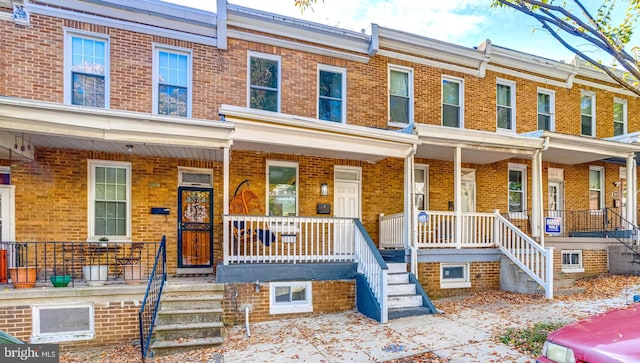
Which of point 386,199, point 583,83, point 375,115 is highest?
point 583,83

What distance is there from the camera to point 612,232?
11.8 m

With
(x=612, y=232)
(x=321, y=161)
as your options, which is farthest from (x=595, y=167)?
(x=321, y=161)

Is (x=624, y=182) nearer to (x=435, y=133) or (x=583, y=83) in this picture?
(x=583, y=83)

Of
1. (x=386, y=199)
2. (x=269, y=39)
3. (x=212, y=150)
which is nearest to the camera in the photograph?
(x=212, y=150)

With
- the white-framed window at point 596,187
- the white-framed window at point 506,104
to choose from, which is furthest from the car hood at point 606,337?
the white-framed window at point 596,187

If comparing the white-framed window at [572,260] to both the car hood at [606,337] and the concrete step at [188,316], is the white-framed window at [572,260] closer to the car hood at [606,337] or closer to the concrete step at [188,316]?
the car hood at [606,337]

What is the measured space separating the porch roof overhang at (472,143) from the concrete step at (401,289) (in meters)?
3.37

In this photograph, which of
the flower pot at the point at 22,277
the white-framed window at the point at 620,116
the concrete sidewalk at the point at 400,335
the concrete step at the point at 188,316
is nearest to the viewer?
the concrete sidewalk at the point at 400,335

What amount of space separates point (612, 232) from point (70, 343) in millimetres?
14437

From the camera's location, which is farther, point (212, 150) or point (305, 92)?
point (305, 92)

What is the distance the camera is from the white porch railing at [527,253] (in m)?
8.48

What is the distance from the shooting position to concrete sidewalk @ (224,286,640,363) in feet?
18.6

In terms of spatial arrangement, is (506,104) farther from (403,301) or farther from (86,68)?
(86,68)

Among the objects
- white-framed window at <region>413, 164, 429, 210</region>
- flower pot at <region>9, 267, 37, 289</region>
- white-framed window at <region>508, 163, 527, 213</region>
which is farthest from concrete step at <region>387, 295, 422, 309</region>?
flower pot at <region>9, 267, 37, 289</region>
